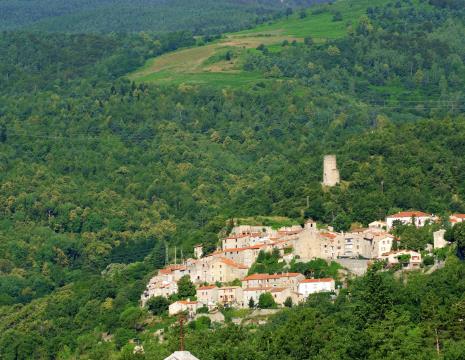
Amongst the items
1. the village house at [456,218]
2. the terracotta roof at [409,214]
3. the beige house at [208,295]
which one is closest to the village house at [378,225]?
the terracotta roof at [409,214]

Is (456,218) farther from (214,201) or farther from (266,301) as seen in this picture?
(214,201)

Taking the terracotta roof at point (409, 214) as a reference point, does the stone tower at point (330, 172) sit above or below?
below

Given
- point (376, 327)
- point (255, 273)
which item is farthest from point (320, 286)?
point (376, 327)

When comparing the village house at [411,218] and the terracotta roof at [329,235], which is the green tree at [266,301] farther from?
the village house at [411,218]

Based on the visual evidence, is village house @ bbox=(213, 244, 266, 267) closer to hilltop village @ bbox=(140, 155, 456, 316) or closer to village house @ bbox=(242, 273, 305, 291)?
hilltop village @ bbox=(140, 155, 456, 316)

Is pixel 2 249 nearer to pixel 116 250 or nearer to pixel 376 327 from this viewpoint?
pixel 116 250
